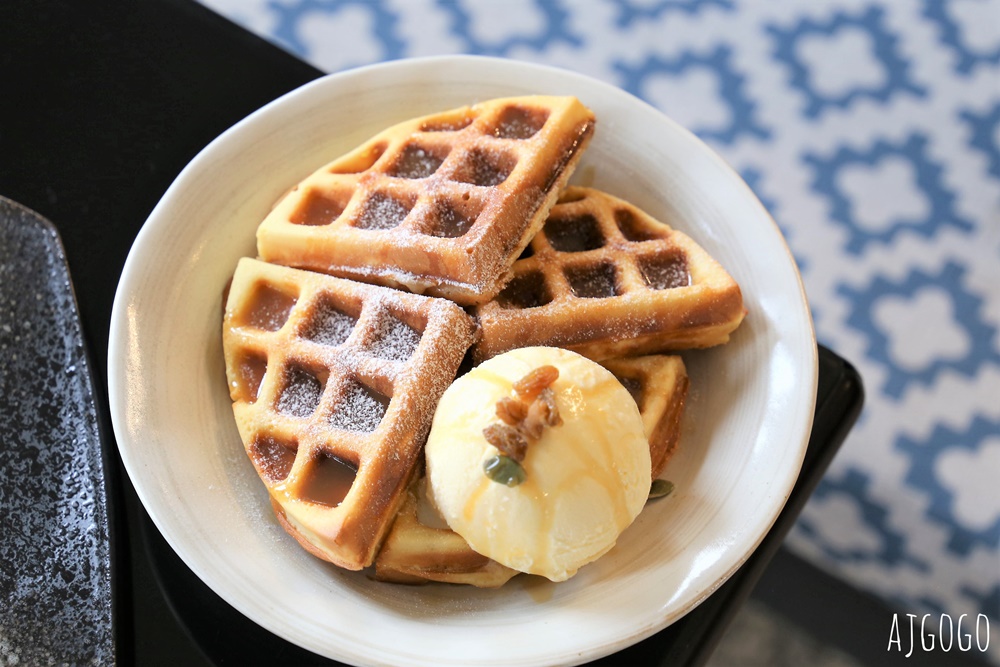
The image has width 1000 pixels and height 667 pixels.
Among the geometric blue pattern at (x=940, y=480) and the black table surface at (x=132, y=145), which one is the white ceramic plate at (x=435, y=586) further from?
the geometric blue pattern at (x=940, y=480)

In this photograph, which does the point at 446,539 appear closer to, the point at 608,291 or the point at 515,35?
the point at 608,291

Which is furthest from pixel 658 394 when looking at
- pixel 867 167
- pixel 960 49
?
pixel 960 49

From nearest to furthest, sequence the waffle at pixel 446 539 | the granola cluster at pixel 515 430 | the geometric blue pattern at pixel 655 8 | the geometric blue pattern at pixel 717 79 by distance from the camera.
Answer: the granola cluster at pixel 515 430 → the waffle at pixel 446 539 → the geometric blue pattern at pixel 717 79 → the geometric blue pattern at pixel 655 8

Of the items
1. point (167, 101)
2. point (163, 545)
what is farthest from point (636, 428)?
point (167, 101)

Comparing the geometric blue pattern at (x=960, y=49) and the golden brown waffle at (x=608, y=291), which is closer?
the golden brown waffle at (x=608, y=291)

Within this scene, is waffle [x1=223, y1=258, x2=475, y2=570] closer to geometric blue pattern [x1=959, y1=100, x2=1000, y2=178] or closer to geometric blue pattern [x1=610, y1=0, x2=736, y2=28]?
geometric blue pattern [x1=610, y1=0, x2=736, y2=28]

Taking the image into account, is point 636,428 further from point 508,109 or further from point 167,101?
point 167,101

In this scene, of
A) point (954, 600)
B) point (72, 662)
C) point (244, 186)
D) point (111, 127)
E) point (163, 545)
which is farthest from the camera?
point (954, 600)

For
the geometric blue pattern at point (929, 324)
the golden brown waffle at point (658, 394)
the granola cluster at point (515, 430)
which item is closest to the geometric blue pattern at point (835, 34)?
the geometric blue pattern at point (929, 324)
